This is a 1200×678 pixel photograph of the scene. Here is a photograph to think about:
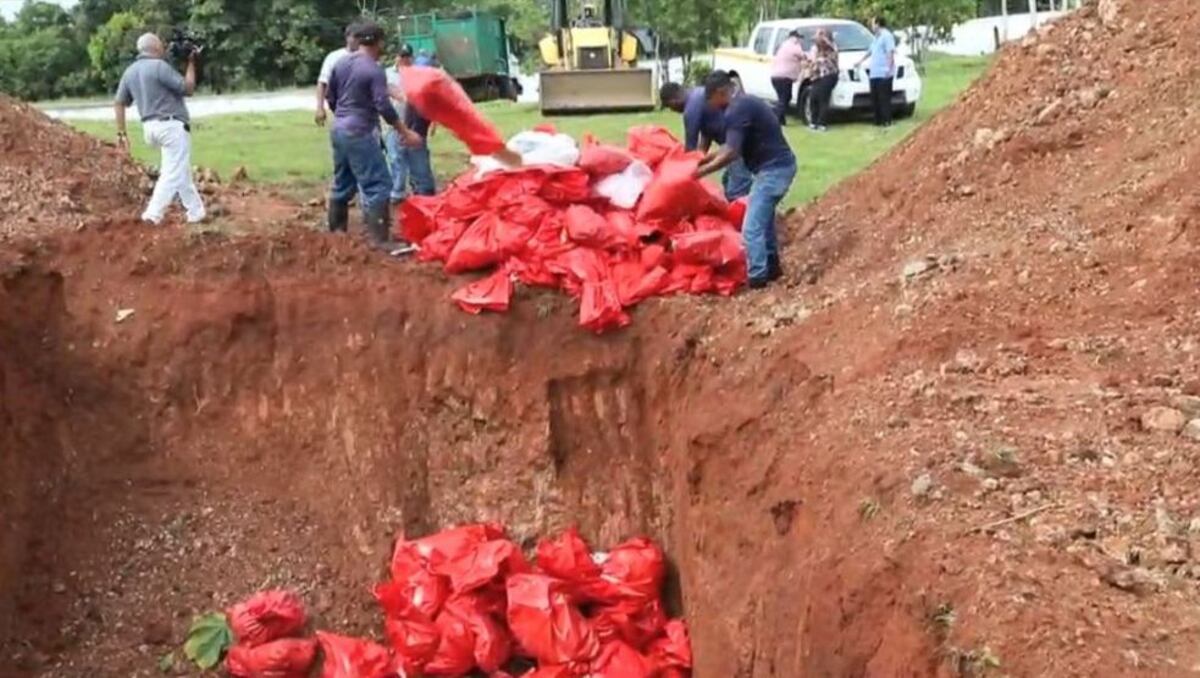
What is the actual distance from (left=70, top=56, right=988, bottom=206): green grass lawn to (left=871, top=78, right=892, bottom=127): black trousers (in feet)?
0.60

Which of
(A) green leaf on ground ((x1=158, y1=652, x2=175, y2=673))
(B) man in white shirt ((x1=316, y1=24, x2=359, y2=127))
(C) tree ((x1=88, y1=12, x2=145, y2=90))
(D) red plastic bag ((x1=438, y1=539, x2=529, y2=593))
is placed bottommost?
(A) green leaf on ground ((x1=158, y1=652, x2=175, y2=673))

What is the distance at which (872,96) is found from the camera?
1712 centimetres

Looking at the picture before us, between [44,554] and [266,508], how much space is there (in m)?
1.33

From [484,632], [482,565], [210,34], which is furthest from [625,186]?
[210,34]

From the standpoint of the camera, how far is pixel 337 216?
33.2 feet

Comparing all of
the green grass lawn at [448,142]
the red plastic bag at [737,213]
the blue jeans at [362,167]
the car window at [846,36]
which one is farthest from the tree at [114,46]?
the red plastic bag at [737,213]

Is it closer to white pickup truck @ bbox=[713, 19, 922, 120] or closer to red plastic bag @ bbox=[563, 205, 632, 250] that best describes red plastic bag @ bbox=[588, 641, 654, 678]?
red plastic bag @ bbox=[563, 205, 632, 250]

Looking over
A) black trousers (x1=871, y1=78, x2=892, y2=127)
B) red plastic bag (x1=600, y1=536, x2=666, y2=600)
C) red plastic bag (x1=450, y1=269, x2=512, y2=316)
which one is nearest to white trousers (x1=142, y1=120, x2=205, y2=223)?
red plastic bag (x1=450, y1=269, x2=512, y2=316)

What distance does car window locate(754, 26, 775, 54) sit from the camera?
19.5 m

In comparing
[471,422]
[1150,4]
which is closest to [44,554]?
[471,422]

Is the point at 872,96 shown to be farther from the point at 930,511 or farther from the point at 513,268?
the point at 930,511

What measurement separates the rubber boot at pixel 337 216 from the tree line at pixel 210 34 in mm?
19790

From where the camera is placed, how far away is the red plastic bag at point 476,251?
9.04 m

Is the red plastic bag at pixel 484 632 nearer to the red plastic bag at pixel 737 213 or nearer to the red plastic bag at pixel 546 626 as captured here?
the red plastic bag at pixel 546 626
